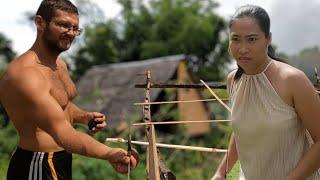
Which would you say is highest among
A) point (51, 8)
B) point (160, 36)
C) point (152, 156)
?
point (160, 36)

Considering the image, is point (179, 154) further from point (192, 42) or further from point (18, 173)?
point (192, 42)

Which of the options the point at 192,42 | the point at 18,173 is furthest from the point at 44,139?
the point at 192,42

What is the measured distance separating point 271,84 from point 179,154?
26.8 ft

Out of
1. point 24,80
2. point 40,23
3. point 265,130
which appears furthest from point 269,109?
point 40,23

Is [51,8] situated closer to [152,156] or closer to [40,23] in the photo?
[40,23]

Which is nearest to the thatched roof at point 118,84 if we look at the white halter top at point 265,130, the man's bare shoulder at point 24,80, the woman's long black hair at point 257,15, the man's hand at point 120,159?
the man's bare shoulder at point 24,80

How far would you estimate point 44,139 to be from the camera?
105 inches

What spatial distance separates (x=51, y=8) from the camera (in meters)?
2.66

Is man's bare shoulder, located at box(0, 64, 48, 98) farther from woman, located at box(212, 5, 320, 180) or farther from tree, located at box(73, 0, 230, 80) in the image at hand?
tree, located at box(73, 0, 230, 80)

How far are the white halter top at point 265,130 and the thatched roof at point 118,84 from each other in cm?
1131

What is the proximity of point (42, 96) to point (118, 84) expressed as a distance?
555 inches

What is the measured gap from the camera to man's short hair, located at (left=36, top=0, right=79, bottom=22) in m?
2.66

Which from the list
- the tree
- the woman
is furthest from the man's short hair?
the tree

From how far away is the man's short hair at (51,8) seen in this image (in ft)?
8.71
